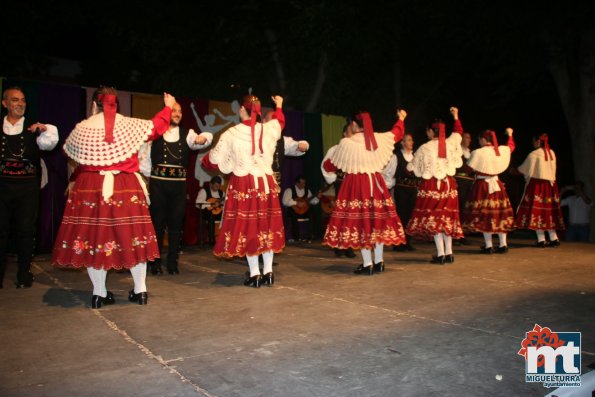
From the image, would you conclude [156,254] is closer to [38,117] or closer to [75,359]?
[75,359]

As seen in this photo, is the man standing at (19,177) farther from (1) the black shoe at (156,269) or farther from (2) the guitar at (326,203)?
(2) the guitar at (326,203)

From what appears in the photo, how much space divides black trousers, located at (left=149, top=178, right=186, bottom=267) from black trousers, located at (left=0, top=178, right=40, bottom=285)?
118cm

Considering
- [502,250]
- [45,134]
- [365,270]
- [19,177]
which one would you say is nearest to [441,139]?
[365,270]

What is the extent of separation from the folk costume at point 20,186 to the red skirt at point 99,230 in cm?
89

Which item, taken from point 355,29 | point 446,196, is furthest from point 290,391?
point 355,29

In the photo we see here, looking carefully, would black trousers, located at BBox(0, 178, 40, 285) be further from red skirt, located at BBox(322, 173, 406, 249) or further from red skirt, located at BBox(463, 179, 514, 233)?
red skirt, located at BBox(463, 179, 514, 233)

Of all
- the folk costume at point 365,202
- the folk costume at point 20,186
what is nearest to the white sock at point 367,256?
the folk costume at point 365,202

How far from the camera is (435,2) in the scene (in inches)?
423

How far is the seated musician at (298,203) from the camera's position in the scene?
9.45 m

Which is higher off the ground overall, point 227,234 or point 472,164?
point 472,164

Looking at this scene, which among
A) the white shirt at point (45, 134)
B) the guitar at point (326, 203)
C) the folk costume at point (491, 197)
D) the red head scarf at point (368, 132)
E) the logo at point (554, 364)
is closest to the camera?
the logo at point (554, 364)

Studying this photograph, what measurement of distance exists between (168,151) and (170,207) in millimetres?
614

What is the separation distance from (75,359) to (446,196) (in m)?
4.76

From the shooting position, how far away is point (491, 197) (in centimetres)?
752
